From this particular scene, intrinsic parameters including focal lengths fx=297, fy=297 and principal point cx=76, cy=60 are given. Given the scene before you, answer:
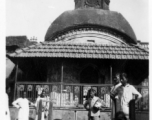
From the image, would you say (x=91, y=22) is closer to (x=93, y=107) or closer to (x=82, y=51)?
(x=82, y=51)

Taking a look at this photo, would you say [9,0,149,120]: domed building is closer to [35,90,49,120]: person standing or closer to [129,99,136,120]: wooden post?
[35,90,49,120]: person standing

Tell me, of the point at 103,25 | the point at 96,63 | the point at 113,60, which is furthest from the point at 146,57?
the point at 103,25

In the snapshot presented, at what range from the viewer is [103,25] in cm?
1875

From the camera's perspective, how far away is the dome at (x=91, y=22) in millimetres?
18859

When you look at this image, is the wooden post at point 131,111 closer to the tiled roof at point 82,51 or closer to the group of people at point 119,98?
the group of people at point 119,98

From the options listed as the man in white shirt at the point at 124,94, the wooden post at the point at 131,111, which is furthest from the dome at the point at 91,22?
the wooden post at the point at 131,111

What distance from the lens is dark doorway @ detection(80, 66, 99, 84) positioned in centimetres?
1703

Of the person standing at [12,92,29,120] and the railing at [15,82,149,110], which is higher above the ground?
the railing at [15,82,149,110]

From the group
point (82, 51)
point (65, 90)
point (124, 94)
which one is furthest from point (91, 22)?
point (124, 94)

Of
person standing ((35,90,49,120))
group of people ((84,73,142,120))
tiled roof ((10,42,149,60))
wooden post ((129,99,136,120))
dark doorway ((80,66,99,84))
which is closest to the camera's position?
wooden post ((129,99,136,120))

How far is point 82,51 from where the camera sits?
14961 millimetres

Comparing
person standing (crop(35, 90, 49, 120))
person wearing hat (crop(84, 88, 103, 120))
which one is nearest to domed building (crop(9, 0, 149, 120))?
person standing (crop(35, 90, 49, 120))

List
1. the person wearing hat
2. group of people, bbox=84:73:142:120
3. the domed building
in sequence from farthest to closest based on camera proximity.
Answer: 1. the domed building
2. the person wearing hat
3. group of people, bbox=84:73:142:120

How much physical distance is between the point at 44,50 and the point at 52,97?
2.42m
